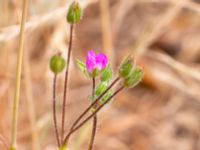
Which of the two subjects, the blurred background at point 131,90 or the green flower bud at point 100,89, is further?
the blurred background at point 131,90

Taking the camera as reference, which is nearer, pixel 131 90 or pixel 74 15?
pixel 74 15

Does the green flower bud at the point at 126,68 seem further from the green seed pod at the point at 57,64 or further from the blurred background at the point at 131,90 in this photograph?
the blurred background at the point at 131,90

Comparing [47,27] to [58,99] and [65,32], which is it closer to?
[65,32]

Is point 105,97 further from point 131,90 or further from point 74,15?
point 131,90

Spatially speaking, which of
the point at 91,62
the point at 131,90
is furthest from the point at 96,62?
the point at 131,90

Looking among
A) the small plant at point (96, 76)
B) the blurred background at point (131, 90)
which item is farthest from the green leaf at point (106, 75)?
the blurred background at point (131, 90)

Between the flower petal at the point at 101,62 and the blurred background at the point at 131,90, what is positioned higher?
the flower petal at the point at 101,62

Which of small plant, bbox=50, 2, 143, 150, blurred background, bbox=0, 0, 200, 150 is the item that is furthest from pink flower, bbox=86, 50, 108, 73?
blurred background, bbox=0, 0, 200, 150
